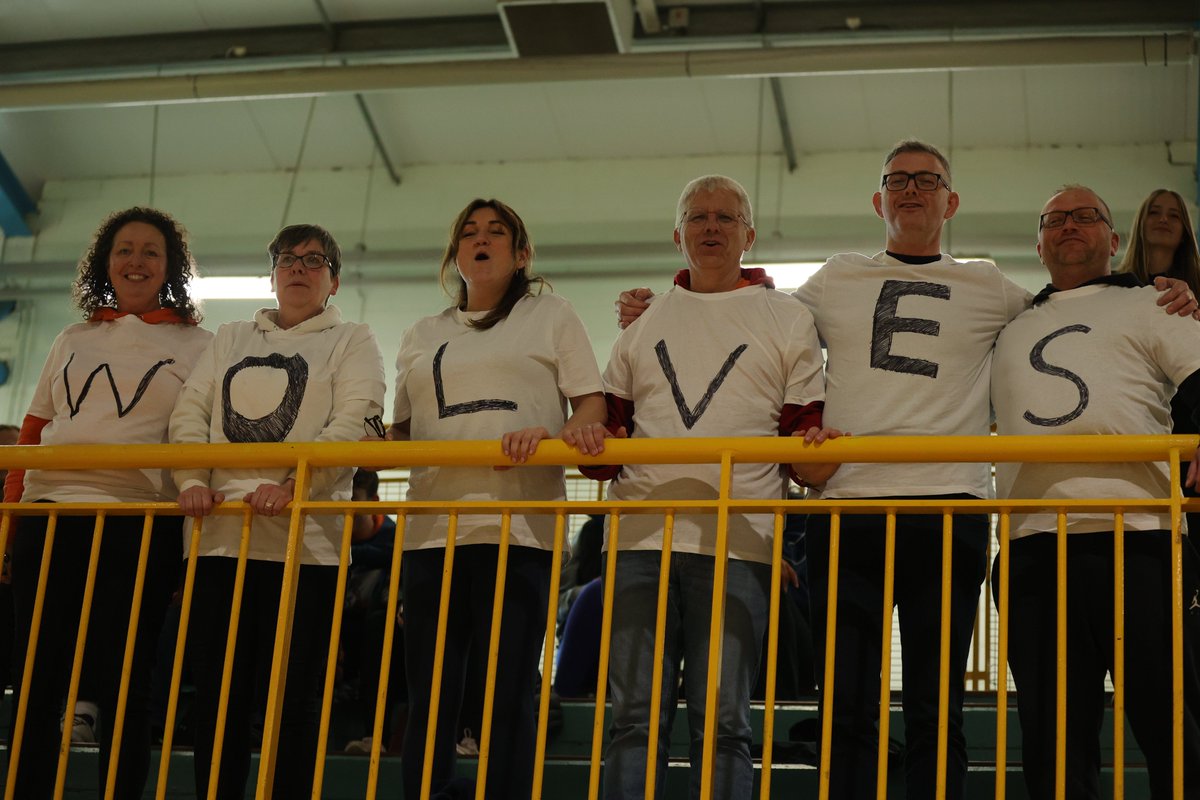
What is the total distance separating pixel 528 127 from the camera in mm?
10477

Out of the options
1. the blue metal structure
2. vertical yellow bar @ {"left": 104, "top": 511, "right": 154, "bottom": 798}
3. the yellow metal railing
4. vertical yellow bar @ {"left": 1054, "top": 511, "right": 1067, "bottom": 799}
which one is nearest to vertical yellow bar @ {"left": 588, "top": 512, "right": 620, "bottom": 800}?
the yellow metal railing

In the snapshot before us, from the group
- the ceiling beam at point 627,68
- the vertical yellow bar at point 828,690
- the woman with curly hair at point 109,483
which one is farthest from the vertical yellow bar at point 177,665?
the ceiling beam at point 627,68

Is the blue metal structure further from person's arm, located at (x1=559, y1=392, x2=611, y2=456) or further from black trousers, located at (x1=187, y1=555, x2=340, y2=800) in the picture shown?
person's arm, located at (x1=559, y1=392, x2=611, y2=456)

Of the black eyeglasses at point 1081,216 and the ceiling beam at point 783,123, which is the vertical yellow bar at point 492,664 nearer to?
the black eyeglasses at point 1081,216

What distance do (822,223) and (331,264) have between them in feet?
23.0

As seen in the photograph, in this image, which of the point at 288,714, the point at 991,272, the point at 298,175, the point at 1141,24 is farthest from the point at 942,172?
the point at 298,175

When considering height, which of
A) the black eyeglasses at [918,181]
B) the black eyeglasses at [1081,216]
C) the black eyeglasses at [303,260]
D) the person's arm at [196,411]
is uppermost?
the black eyeglasses at [918,181]

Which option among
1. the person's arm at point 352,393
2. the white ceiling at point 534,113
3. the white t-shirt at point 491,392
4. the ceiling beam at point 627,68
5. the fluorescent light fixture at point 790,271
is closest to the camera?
the white t-shirt at point 491,392

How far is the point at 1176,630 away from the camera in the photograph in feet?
8.33

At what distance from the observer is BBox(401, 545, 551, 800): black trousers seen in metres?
2.93

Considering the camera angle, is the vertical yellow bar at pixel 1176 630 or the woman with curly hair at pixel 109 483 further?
the woman with curly hair at pixel 109 483

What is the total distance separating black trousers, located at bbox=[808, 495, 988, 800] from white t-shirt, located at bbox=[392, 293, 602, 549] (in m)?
0.71

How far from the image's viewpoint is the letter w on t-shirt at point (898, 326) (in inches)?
123

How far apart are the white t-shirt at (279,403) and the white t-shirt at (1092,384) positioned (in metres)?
1.60
